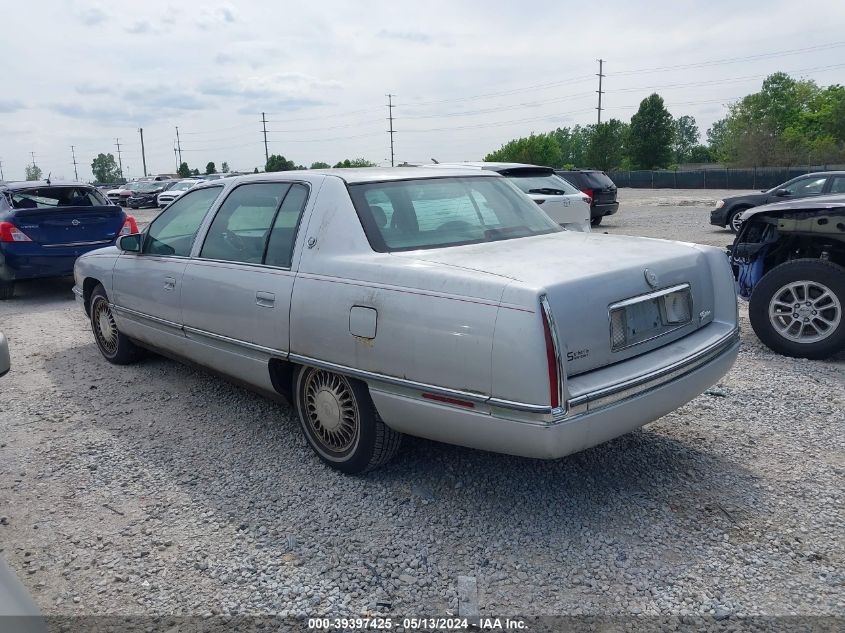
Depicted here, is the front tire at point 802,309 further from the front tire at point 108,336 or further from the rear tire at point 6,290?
the rear tire at point 6,290

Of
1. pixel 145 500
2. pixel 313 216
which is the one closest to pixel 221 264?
pixel 313 216

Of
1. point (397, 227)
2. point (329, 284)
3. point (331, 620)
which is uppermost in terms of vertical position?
point (397, 227)

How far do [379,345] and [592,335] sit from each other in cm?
97

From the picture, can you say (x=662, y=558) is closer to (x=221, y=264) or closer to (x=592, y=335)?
(x=592, y=335)

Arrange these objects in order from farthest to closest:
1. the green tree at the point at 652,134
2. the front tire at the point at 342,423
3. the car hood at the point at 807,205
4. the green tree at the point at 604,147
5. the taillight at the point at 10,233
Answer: the green tree at the point at 652,134, the green tree at the point at 604,147, the taillight at the point at 10,233, the car hood at the point at 807,205, the front tire at the point at 342,423

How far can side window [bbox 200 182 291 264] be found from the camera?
4.23 meters

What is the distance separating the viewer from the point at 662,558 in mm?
2990

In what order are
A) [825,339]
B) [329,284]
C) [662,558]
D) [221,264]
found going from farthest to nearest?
[825,339] → [221,264] → [329,284] → [662,558]

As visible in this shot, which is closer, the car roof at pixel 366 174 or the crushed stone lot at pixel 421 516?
the crushed stone lot at pixel 421 516

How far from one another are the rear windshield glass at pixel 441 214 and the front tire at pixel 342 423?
0.77 metres

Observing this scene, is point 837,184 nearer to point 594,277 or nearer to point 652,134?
point 594,277

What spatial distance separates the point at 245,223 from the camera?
4.45 m

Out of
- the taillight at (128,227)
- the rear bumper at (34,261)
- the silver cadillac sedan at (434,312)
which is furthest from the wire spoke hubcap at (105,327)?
the taillight at (128,227)

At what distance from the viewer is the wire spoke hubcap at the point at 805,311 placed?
5570 mm
